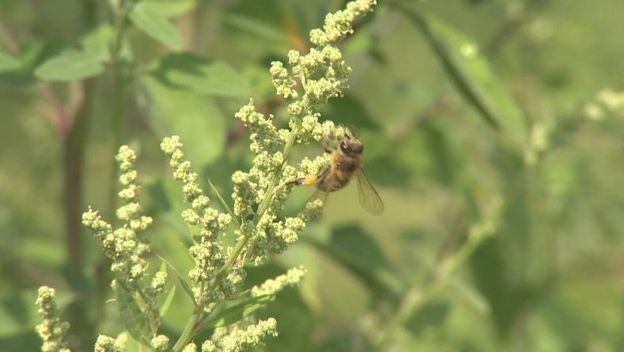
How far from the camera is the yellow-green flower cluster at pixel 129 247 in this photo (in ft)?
3.66

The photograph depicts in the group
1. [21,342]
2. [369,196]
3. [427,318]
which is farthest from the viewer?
[427,318]

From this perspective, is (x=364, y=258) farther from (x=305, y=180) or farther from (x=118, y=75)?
(x=305, y=180)

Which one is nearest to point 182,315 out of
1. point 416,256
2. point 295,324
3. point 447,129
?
point 295,324

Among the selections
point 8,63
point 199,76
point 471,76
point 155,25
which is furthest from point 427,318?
point 8,63

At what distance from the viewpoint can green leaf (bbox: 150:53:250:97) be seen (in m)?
1.68

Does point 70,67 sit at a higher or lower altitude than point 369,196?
higher

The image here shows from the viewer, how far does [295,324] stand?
1.90 metres

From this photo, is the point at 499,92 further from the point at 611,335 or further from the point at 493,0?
the point at 611,335

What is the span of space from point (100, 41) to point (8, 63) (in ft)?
0.64

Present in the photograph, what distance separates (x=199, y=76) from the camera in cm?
172

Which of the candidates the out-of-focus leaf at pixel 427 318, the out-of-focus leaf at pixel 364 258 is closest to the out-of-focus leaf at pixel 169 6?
the out-of-focus leaf at pixel 364 258

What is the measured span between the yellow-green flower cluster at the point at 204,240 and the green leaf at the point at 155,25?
20.7 inches

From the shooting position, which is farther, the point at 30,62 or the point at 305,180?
the point at 30,62

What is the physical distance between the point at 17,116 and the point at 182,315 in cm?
199
